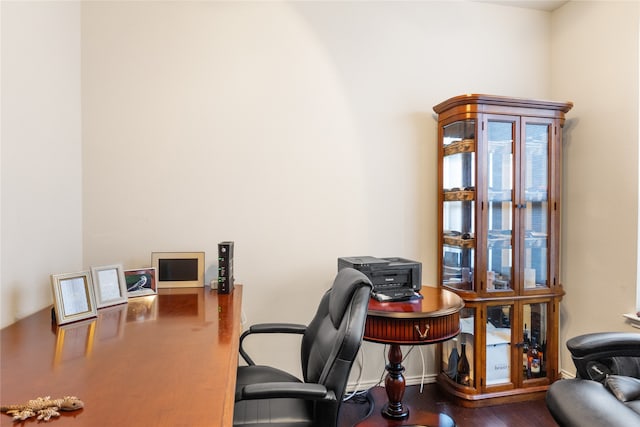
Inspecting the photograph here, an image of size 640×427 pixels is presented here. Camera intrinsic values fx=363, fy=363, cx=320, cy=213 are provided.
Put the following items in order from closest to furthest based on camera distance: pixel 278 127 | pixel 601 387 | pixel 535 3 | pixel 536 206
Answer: pixel 601 387, pixel 278 127, pixel 536 206, pixel 535 3

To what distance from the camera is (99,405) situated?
86 cm

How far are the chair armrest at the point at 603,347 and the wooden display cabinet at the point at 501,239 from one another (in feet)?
2.73

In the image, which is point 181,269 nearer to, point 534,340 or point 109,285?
point 109,285

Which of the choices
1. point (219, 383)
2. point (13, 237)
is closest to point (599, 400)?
point (219, 383)

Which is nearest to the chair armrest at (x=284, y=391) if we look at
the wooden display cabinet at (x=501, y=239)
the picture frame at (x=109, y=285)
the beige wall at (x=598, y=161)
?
the picture frame at (x=109, y=285)

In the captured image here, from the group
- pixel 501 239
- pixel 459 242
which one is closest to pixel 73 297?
pixel 459 242

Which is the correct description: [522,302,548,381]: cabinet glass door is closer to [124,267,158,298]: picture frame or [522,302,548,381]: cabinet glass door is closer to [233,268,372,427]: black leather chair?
[233,268,372,427]: black leather chair

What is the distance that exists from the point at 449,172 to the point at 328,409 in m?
1.85

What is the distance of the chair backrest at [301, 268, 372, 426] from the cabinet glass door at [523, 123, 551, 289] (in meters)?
1.65

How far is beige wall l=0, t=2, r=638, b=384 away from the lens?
2223 mm

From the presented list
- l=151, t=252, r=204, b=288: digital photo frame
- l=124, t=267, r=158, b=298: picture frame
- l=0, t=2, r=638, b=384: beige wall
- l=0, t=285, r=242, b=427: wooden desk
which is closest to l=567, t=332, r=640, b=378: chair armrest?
l=0, t=2, r=638, b=384: beige wall

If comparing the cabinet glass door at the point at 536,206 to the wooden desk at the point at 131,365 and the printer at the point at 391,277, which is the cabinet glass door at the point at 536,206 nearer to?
the printer at the point at 391,277

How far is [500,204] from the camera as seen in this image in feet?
8.17

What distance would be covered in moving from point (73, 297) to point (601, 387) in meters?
2.21
